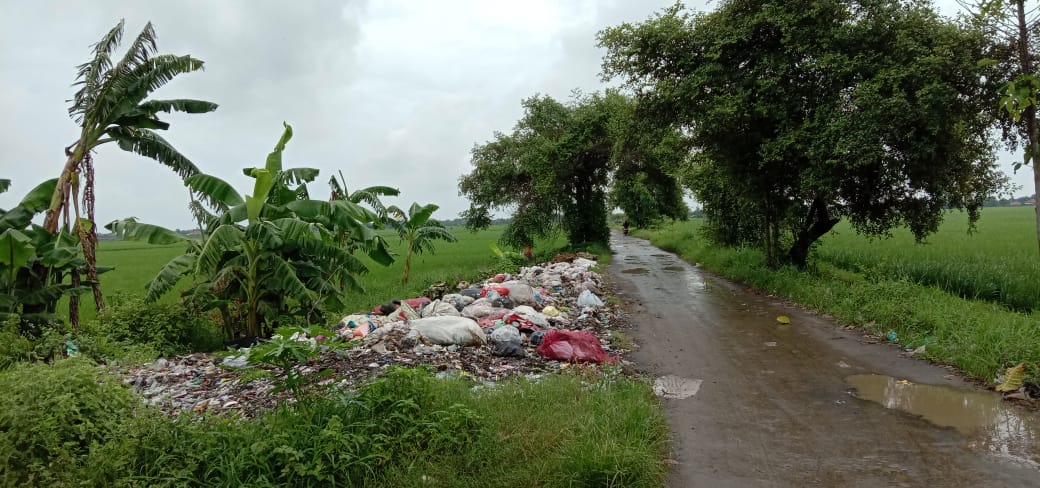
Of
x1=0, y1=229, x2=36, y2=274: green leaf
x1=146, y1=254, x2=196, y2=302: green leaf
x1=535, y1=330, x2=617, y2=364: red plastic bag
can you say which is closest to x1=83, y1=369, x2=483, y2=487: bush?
x1=535, y1=330, x2=617, y2=364: red plastic bag

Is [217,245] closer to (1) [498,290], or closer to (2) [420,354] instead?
(2) [420,354]

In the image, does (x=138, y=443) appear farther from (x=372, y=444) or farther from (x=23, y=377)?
(x=372, y=444)

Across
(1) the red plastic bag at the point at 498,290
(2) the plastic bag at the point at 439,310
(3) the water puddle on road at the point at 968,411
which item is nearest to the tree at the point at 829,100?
(3) the water puddle on road at the point at 968,411

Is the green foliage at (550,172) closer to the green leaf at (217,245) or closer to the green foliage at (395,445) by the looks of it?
the green leaf at (217,245)

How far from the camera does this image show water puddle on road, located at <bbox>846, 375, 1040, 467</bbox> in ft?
11.7

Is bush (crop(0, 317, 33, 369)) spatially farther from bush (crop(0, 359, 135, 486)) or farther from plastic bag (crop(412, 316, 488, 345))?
plastic bag (crop(412, 316, 488, 345))

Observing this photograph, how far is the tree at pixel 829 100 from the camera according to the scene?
809 centimetres

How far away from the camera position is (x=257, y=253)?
7.18 metres

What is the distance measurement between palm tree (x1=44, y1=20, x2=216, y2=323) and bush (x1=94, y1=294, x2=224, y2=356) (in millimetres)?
734

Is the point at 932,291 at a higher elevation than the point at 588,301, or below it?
higher

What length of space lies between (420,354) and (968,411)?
187 inches

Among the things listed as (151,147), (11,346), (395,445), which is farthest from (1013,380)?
(151,147)

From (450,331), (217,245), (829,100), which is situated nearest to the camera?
(450,331)

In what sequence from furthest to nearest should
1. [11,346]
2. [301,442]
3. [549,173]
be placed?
1. [549,173]
2. [11,346]
3. [301,442]
